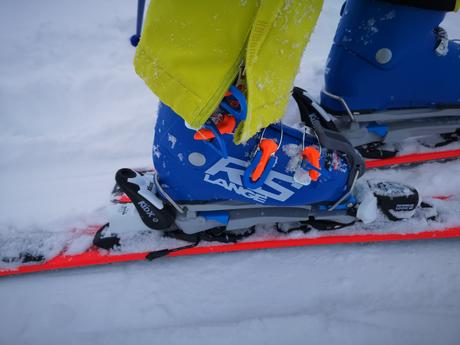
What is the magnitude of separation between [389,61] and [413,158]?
536 millimetres

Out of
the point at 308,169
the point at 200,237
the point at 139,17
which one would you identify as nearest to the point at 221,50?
the point at 139,17

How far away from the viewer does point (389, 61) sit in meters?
1.50

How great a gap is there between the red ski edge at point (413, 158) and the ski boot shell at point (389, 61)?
0.26m

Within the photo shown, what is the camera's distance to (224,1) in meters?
0.71

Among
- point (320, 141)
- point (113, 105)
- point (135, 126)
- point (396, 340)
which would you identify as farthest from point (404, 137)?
point (113, 105)

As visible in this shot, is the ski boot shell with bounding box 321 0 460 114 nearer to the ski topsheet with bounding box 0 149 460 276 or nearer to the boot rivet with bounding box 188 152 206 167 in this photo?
the ski topsheet with bounding box 0 149 460 276

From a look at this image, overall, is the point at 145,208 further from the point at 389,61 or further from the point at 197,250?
the point at 389,61

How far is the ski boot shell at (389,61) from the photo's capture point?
4.57 feet

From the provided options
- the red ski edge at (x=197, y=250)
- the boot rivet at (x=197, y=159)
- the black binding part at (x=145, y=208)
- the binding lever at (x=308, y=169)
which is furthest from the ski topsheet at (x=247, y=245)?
the boot rivet at (x=197, y=159)

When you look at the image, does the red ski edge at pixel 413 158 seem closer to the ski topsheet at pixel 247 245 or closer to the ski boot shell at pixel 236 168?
the ski topsheet at pixel 247 245

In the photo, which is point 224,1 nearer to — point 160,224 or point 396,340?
point 160,224

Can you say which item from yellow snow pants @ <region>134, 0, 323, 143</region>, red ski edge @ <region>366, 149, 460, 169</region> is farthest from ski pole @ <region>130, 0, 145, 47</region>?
red ski edge @ <region>366, 149, 460, 169</region>

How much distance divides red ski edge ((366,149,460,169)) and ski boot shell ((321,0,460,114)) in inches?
10.2

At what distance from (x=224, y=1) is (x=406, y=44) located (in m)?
1.13
